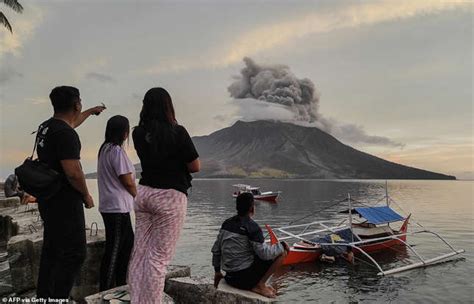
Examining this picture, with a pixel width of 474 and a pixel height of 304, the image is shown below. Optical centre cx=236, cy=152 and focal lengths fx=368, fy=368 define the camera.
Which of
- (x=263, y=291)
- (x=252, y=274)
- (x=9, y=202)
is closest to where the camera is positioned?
(x=263, y=291)

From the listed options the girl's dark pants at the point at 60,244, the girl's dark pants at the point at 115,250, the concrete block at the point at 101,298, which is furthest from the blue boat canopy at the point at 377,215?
the girl's dark pants at the point at 60,244

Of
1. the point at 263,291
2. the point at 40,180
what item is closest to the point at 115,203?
the point at 40,180

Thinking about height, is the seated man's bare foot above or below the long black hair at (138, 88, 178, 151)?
below

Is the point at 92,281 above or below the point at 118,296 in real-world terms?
below

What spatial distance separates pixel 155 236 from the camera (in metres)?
3.53

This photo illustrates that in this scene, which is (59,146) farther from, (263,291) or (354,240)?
(354,240)

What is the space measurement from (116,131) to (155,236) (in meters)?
1.58

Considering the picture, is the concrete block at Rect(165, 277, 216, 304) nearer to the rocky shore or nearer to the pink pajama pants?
the rocky shore

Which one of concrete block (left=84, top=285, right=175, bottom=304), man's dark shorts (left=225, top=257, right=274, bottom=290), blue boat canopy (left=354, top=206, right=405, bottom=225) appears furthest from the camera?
blue boat canopy (left=354, top=206, right=405, bottom=225)

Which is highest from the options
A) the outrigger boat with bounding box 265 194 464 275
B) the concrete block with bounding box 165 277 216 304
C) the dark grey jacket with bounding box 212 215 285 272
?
the dark grey jacket with bounding box 212 215 285 272

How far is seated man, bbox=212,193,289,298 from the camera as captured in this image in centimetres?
482

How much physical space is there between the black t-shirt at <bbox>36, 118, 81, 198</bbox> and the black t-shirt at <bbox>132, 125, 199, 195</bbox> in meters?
0.60

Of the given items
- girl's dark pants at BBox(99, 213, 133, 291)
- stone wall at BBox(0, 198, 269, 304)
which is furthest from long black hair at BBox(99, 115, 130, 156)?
stone wall at BBox(0, 198, 269, 304)

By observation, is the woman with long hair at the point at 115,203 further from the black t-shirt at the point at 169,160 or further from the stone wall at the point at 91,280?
the black t-shirt at the point at 169,160
